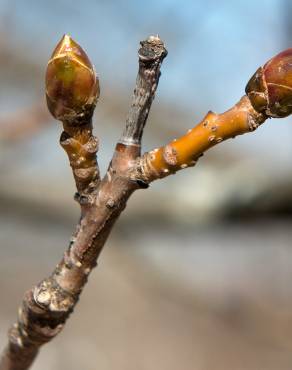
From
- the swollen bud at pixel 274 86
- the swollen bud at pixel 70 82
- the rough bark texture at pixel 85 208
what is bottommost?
the rough bark texture at pixel 85 208

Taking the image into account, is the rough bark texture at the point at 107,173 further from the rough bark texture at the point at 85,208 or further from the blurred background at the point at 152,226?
the blurred background at the point at 152,226

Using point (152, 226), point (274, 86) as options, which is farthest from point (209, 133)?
point (152, 226)

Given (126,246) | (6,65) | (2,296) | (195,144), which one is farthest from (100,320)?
(195,144)

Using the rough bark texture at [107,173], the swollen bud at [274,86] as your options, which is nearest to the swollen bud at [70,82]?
the rough bark texture at [107,173]

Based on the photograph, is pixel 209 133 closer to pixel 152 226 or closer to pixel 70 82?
pixel 70 82

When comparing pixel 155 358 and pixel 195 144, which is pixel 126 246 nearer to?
pixel 155 358

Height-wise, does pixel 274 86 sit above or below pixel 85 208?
above

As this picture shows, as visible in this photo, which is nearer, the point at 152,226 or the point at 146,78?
the point at 146,78

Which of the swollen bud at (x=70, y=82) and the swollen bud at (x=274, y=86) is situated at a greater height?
the swollen bud at (x=274, y=86)
